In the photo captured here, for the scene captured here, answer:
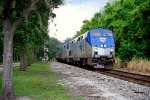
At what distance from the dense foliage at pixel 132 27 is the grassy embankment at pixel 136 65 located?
2245 millimetres

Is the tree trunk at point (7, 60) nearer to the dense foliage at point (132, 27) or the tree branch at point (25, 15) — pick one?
the tree branch at point (25, 15)

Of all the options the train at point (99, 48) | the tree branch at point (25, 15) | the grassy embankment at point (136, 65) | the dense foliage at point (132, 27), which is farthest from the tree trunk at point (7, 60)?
the dense foliage at point (132, 27)

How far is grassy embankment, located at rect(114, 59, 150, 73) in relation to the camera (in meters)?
38.0

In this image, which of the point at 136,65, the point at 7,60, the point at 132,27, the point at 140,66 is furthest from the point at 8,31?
the point at 132,27

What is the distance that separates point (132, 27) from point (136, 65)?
36.9ft

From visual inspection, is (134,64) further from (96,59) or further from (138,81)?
(138,81)

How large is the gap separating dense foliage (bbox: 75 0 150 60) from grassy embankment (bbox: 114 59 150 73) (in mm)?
2245

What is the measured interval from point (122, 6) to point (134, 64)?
21945 millimetres

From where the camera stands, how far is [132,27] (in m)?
51.2

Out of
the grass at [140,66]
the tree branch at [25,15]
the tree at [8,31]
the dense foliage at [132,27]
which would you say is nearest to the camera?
the tree at [8,31]

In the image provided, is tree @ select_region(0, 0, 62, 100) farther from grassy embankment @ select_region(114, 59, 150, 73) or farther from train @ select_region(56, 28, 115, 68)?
train @ select_region(56, 28, 115, 68)

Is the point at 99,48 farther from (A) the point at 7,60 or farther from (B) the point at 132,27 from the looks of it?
(A) the point at 7,60

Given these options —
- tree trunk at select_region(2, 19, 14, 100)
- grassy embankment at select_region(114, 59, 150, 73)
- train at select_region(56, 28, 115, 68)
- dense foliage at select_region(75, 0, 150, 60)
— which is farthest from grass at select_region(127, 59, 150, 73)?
tree trunk at select_region(2, 19, 14, 100)

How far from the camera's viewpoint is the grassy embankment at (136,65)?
37978mm
